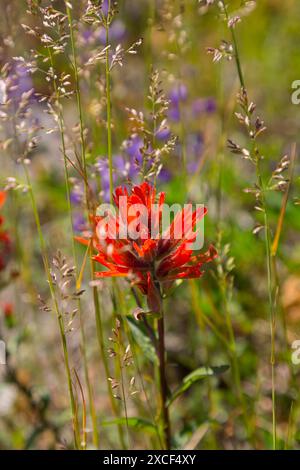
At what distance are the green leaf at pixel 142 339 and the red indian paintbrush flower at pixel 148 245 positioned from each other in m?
0.19

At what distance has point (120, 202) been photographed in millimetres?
936

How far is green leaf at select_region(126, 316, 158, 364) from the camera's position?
1.17 m

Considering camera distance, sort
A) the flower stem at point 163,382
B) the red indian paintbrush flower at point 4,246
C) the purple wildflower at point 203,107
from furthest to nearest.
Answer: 1. the purple wildflower at point 203,107
2. the red indian paintbrush flower at point 4,246
3. the flower stem at point 163,382

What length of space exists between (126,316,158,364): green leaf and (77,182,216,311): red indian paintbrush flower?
194mm

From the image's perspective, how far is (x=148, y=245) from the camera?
0.93m

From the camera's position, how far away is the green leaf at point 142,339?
117cm

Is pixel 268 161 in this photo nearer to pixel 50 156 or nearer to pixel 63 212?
pixel 63 212

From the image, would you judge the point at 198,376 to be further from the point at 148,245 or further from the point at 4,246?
the point at 4,246
